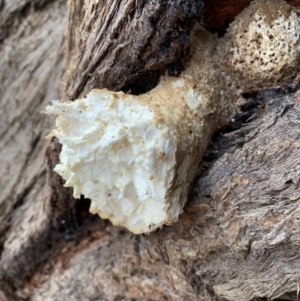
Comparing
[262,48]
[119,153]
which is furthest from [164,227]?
[262,48]

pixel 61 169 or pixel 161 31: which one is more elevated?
pixel 161 31

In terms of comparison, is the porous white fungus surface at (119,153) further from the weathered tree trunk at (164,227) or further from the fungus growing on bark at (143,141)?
the weathered tree trunk at (164,227)

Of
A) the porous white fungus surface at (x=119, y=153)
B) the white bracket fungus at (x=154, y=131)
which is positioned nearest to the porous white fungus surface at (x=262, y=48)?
the white bracket fungus at (x=154, y=131)

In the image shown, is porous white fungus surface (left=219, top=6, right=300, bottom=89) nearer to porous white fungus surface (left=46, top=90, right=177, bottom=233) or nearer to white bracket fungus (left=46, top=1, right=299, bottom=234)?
white bracket fungus (left=46, top=1, right=299, bottom=234)

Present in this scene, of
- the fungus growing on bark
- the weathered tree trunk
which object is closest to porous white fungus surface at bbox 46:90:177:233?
Result: the fungus growing on bark

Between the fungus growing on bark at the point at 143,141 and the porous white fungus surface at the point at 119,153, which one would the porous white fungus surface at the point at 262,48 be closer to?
the fungus growing on bark at the point at 143,141

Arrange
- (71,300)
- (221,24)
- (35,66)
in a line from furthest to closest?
(35,66) → (71,300) → (221,24)

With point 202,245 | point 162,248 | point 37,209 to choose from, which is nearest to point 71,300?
point 37,209

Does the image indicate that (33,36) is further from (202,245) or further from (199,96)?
(202,245)
